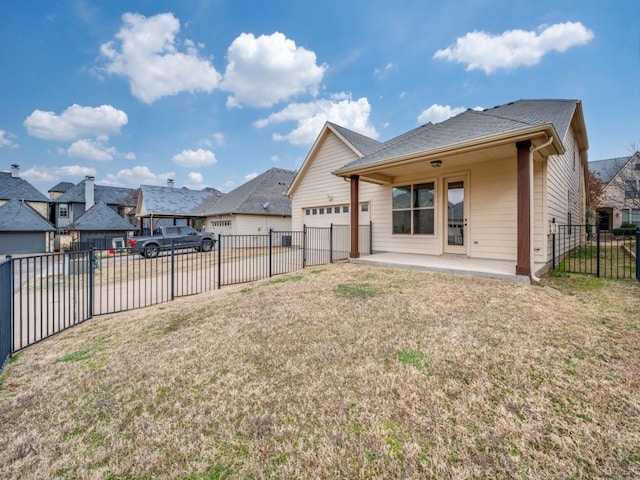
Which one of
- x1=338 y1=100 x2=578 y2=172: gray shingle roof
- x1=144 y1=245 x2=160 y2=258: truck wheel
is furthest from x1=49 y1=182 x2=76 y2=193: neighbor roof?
x1=338 y1=100 x2=578 y2=172: gray shingle roof

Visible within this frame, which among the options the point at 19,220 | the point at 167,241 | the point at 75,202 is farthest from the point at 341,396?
the point at 75,202

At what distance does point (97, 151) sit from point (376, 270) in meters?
34.1

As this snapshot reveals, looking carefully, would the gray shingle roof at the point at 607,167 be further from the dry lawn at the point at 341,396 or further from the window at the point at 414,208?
the dry lawn at the point at 341,396

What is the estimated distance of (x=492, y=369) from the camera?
2.66 metres

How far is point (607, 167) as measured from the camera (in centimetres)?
3027

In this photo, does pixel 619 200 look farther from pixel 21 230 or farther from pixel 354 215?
pixel 21 230

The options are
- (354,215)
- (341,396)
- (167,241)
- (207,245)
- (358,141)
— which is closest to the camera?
(341,396)

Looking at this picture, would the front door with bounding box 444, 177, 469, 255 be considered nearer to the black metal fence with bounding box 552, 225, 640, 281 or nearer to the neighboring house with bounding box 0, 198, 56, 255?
the black metal fence with bounding box 552, 225, 640, 281

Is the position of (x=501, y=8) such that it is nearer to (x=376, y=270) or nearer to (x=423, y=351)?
(x=376, y=270)

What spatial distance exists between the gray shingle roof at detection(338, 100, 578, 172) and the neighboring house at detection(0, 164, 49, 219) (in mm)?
34449

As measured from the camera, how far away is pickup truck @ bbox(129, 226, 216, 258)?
1419 cm

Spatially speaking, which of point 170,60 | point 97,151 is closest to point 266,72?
point 170,60

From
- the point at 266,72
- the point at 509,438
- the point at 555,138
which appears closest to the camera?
the point at 509,438

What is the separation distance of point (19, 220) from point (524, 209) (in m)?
31.1
